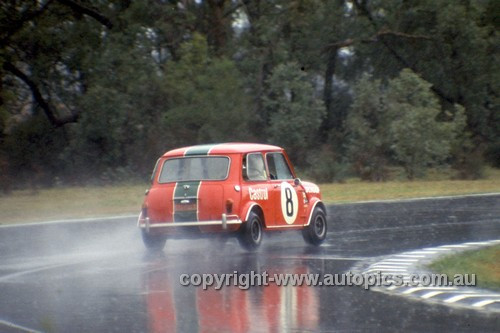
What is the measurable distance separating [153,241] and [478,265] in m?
5.47

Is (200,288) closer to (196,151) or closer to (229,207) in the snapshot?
(229,207)

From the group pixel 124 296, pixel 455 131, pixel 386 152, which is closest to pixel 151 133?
pixel 386 152

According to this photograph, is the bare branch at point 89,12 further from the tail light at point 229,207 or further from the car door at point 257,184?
the tail light at point 229,207

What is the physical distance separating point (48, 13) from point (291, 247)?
29.2 meters

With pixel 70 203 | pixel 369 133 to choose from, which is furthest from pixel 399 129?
pixel 70 203

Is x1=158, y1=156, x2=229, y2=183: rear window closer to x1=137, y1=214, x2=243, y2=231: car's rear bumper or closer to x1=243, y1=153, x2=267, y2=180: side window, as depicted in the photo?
x1=243, y1=153, x2=267, y2=180: side window

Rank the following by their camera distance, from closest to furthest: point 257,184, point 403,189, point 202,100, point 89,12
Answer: point 257,184 → point 403,189 → point 202,100 → point 89,12

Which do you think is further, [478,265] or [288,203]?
[288,203]

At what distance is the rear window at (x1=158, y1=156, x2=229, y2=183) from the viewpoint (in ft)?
54.4

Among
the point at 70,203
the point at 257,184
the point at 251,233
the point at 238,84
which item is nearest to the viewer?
the point at 251,233

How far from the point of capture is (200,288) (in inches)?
493

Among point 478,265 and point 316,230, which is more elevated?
point 316,230

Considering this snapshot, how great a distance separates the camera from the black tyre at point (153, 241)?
54.5ft

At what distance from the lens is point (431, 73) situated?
4922 centimetres
